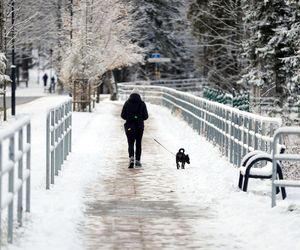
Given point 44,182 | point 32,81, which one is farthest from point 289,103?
point 32,81

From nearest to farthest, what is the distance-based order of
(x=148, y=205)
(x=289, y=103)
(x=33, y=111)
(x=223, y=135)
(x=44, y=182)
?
1. (x=148, y=205)
2. (x=44, y=182)
3. (x=223, y=135)
4. (x=289, y=103)
5. (x=33, y=111)

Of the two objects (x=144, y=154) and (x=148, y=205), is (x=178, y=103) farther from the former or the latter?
(x=148, y=205)

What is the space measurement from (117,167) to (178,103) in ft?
56.7

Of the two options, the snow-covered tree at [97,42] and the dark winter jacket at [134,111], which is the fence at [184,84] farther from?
the dark winter jacket at [134,111]

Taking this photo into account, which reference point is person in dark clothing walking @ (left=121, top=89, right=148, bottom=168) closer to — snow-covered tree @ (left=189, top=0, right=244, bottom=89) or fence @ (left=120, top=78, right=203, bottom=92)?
snow-covered tree @ (left=189, top=0, right=244, bottom=89)

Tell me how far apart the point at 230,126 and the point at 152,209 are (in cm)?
609

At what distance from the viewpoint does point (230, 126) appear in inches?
664

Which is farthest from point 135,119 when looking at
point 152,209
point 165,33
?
point 165,33

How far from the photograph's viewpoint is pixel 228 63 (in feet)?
168

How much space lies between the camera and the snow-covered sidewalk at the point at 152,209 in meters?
8.89

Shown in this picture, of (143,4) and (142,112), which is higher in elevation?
(143,4)

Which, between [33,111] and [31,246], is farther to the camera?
[33,111]

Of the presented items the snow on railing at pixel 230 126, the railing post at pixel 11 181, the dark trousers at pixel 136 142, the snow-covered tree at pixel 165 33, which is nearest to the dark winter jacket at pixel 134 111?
the dark trousers at pixel 136 142

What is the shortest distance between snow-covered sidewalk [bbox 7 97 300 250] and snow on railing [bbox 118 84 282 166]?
46 cm
